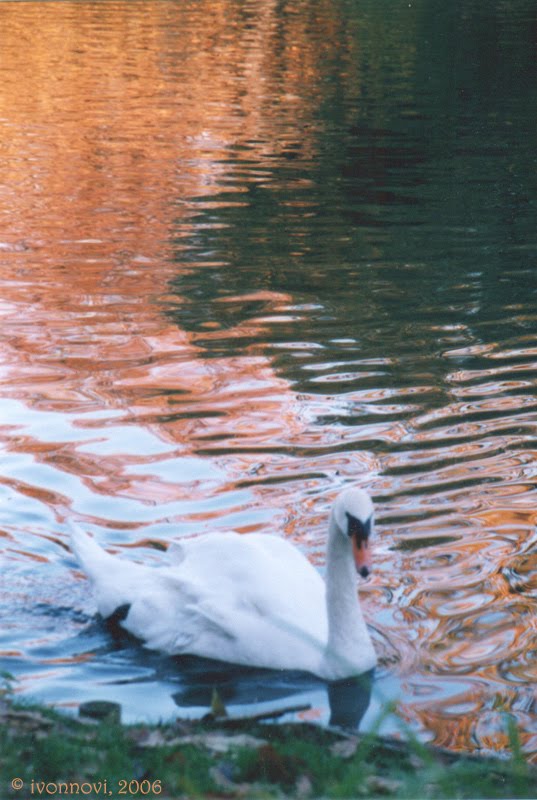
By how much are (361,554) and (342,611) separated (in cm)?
33

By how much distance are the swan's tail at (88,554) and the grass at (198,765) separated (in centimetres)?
173

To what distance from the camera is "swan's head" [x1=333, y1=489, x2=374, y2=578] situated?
615cm

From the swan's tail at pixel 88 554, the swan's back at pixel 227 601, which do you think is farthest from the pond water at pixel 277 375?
the swan's tail at pixel 88 554

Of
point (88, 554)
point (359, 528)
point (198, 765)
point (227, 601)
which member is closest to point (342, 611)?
point (359, 528)

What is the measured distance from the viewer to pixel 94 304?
1359 centimetres

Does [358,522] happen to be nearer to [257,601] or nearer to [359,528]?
[359,528]

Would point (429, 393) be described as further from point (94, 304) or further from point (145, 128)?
point (145, 128)

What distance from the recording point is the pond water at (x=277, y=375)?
6754 millimetres

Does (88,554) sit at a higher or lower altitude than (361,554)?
lower

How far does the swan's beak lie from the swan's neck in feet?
0.45

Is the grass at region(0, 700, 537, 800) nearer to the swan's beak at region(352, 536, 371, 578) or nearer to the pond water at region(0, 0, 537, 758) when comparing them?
the pond water at region(0, 0, 537, 758)

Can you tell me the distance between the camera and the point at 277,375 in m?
11.1

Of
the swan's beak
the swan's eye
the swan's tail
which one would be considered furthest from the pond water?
the swan's eye

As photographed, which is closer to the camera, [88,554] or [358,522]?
[358,522]
